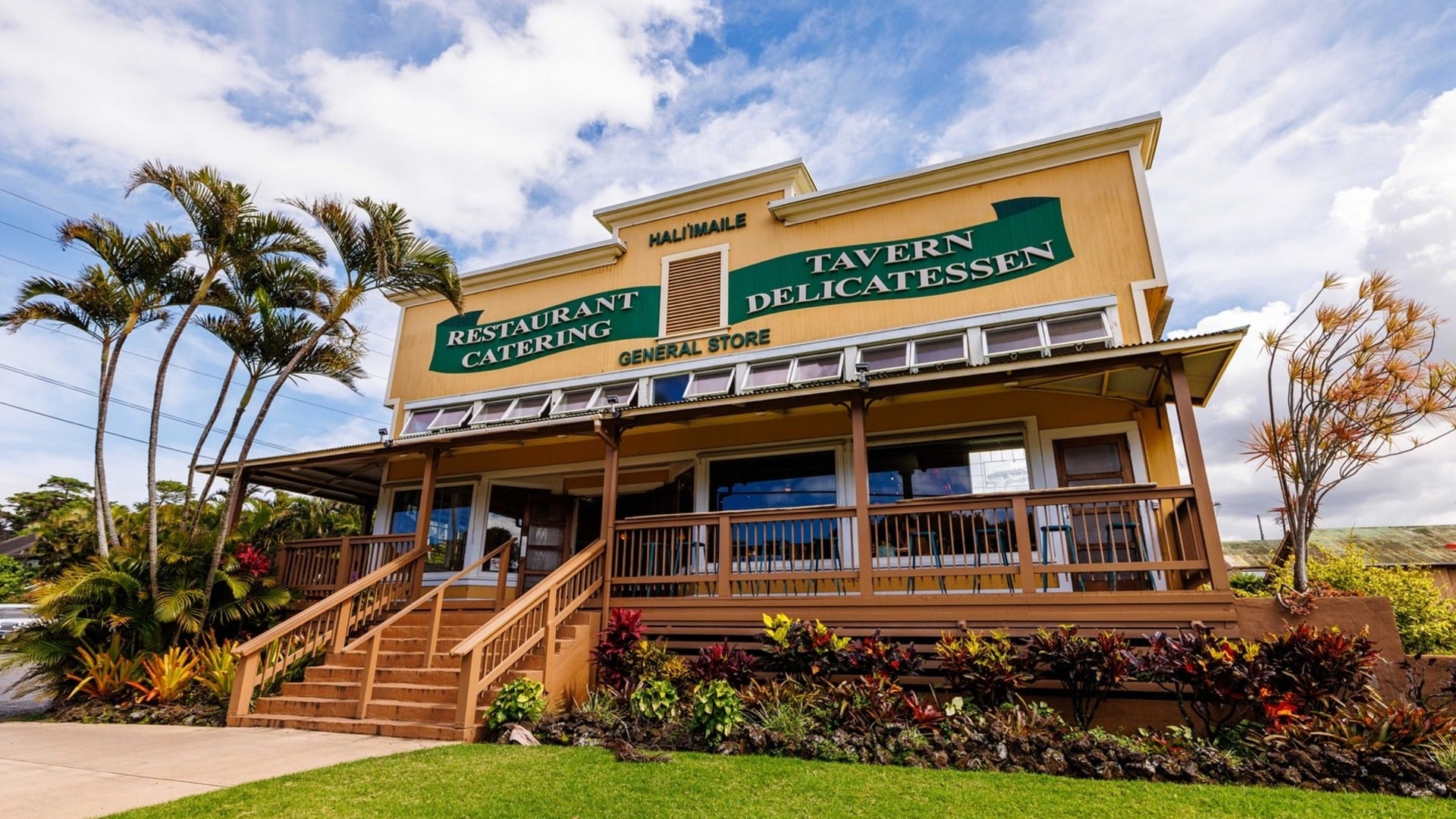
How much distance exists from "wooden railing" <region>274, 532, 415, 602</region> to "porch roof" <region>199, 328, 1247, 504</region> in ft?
4.49

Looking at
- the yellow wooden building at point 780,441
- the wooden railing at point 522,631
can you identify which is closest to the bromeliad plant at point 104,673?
the yellow wooden building at point 780,441

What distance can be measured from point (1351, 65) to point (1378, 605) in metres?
6.16

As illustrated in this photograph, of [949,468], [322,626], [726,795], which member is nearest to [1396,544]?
[949,468]

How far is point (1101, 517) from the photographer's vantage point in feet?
28.1

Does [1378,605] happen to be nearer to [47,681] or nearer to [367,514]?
[47,681]

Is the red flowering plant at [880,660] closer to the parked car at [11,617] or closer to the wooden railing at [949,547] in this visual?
the wooden railing at [949,547]

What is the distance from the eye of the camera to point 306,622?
9180 mm

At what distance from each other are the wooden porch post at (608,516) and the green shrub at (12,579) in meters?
23.9

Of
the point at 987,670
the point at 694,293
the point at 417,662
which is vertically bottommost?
the point at 417,662

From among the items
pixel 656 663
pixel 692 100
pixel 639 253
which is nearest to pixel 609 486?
pixel 656 663

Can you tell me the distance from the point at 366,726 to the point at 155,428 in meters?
6.73

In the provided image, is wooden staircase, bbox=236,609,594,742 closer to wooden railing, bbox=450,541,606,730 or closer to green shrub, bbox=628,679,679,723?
wooden railing, bbox=450,541,606,730

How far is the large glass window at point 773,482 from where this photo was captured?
408 inches

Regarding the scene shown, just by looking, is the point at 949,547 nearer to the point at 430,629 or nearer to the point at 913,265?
the point at 913,265
